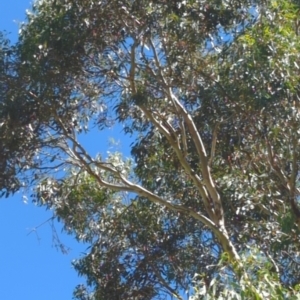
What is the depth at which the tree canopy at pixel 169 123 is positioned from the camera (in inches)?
403

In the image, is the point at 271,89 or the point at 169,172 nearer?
the point at 271,89

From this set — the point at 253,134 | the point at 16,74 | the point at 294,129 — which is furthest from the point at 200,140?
the point at 16,74

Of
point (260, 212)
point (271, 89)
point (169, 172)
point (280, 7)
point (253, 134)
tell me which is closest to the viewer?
point (271, 89)

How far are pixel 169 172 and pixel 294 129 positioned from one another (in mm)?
2691

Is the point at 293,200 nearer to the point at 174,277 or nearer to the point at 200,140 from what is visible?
the point at 200,140

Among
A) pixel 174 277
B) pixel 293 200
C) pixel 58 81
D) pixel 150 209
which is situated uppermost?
pixel 58 81

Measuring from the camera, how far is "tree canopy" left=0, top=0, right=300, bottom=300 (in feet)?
33.6

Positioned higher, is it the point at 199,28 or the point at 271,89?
the point at 199,28

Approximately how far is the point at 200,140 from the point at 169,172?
129cm

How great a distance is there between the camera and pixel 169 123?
1199 centimetres

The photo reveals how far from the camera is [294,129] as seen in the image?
10.3 m

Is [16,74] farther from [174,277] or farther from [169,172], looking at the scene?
[174,277]

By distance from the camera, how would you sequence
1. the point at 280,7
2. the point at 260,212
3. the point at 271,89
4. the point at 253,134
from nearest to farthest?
the point at 271,89
the point at 280,7
the point at 253,134
the point at 260,212

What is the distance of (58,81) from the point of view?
11.4 m
